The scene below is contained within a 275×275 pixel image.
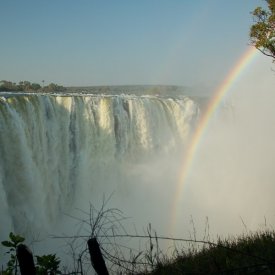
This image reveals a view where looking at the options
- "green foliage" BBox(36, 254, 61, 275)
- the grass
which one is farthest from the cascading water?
"green foliage" BBox(36, 254, 61, 275)

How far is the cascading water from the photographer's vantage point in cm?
1470

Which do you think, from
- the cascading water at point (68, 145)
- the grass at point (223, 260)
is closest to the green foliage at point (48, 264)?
the grass at point (223, 260)

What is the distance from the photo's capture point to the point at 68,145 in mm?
17844

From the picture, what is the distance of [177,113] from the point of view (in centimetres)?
2497

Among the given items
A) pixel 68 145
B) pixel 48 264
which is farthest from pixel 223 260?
pixel 68 145

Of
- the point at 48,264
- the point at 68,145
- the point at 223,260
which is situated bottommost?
the point at 48,264

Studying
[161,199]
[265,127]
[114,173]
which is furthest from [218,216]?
[265,127]

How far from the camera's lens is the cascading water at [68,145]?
14703 mm

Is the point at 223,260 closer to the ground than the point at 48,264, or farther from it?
farther from it

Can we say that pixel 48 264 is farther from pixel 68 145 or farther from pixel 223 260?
pixel 68 145

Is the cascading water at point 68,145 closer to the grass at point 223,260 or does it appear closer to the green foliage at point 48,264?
the grass at point 223,260

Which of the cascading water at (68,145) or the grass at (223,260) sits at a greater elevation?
the cascading water at (68,145)

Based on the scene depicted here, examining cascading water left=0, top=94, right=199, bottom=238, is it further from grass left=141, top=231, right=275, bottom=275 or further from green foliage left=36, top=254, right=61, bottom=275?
green foliage left=36, top=254, right=61, bottom=275

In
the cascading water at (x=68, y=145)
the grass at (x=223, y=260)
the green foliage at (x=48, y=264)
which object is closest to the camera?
the green foliage at (x=48, y=264)
